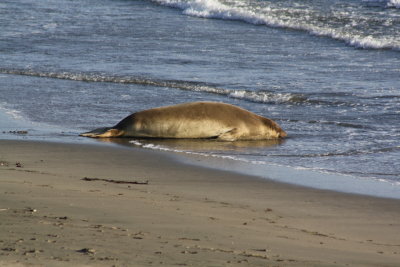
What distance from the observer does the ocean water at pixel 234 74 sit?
9.14 m

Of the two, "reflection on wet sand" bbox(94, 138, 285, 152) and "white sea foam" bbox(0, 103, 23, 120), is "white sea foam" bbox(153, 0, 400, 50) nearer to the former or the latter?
"reflection on wet sand" bbox(94, 138, 285, 152)

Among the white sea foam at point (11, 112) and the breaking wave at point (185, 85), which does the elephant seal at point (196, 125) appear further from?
the breaking wave at point (185, 85)

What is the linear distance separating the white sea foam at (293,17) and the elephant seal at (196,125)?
7.97m

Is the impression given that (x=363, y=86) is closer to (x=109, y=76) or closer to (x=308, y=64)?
(x=308, y=64)

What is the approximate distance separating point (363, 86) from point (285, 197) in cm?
638

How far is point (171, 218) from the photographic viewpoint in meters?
5.70

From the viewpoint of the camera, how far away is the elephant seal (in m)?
9.80

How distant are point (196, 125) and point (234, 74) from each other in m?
4.32

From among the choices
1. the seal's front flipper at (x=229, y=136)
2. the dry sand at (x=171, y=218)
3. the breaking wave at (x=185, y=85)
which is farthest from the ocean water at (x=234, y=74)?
the dry sand at (x=171, y=218)

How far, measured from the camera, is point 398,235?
591cm

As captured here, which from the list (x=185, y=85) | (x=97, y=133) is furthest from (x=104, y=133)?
(x=185, y=85)

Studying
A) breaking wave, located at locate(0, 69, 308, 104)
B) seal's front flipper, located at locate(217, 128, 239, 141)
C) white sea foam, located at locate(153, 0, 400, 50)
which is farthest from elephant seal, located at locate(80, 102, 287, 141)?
white sea foam, located at locate(153, 0, 400, 50)

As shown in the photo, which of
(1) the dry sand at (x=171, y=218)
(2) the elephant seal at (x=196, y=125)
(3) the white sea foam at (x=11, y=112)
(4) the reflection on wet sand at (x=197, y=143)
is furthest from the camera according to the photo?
(3) the white sea foam at (x=11, y=112)

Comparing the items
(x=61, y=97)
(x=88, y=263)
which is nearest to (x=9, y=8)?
(x=61, y=97)
